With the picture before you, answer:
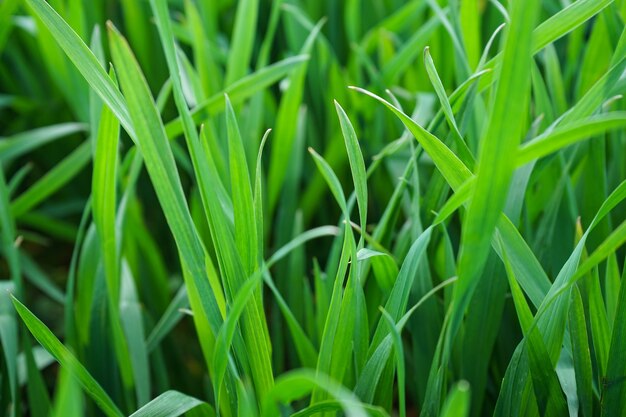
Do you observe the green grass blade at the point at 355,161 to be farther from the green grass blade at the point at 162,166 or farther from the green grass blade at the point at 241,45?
the green grass blade at the point at 241,45

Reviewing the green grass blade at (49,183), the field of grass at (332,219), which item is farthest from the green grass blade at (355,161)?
the green grass blade at (49,183)

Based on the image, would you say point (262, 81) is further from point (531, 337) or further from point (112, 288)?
point (531, 337)

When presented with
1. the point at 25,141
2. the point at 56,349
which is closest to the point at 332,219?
the point at 25,141

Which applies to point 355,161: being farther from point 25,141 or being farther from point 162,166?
point 25,141

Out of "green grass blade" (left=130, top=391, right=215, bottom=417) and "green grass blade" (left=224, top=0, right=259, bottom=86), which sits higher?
"green grass blade" (left=224, top=0, right=259, bottom=86)

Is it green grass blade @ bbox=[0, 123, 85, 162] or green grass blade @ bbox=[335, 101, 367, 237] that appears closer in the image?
green grass blade @ bbox=[335, 101, 367, 237]

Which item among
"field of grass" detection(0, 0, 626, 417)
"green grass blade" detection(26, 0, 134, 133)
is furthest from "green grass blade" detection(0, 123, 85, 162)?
"green grass blade" detection(26, 0, 134, 133)

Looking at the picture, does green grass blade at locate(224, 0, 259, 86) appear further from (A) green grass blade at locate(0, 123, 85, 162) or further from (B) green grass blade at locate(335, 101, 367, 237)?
(B) green grass blade at locate(335, 101, 367, 237)

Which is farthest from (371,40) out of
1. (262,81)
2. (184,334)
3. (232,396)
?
(232,396)

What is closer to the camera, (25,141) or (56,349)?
(56,349)
